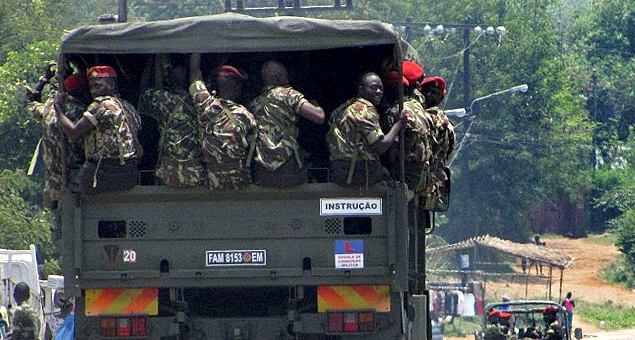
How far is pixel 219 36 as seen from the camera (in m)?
10.8

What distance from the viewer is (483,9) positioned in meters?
64.1

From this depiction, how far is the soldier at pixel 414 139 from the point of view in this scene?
11.3 m

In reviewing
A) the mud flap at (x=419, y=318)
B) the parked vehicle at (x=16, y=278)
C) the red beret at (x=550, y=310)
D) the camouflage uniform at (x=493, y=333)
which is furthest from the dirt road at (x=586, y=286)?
the mud flap at (x=419, y=318)

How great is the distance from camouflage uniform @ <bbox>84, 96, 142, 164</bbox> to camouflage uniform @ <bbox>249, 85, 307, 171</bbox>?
35.1 inches

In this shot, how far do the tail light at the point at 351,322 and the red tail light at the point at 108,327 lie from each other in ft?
4.86

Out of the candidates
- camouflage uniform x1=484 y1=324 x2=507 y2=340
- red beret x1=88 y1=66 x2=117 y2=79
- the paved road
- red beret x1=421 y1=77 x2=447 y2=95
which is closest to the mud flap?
red beret x1=421 y1=77 x2=447 y2=95

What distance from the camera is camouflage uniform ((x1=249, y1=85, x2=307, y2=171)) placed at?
10906mm

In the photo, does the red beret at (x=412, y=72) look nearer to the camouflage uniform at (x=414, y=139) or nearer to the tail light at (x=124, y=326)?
the camouflage uniform at (x=414, y=139)

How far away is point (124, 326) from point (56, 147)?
4.53ft

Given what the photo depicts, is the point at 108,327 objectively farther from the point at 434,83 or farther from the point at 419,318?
the point at 434,83

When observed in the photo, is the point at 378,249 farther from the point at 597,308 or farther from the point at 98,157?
the point at 597,308

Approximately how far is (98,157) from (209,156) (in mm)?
756

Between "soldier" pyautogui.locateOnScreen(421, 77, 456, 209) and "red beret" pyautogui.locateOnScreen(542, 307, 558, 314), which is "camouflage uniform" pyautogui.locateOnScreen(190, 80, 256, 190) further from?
"red beret" pyautogui.locateOnScreen(542, 307, 558, 314)

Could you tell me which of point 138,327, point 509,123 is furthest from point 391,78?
point 509,123
